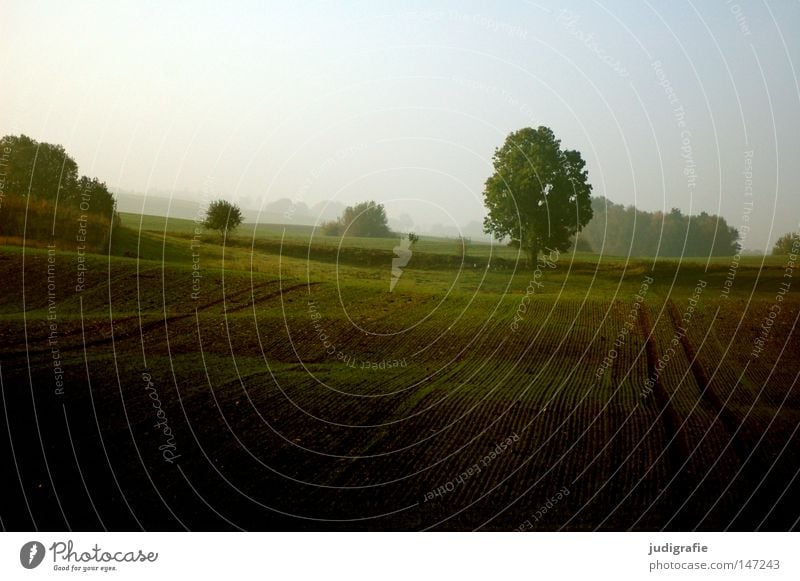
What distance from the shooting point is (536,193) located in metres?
5.63

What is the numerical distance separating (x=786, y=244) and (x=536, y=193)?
6.38 ft

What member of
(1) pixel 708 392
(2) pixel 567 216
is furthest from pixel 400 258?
(1) pixel 708 392

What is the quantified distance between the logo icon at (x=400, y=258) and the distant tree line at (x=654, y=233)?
1363mm

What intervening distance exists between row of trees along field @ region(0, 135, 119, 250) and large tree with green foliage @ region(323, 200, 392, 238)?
1.73 m

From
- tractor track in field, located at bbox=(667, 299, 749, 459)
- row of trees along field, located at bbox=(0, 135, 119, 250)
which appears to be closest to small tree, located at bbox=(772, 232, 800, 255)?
tractor track in field, located at bbox=(667, 299, 749, 459)

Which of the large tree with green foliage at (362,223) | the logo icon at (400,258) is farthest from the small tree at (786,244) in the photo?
the large tree with green foliage at (362,223)

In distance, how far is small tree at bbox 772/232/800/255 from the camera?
540cm

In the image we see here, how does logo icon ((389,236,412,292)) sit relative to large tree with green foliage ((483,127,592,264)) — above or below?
below
